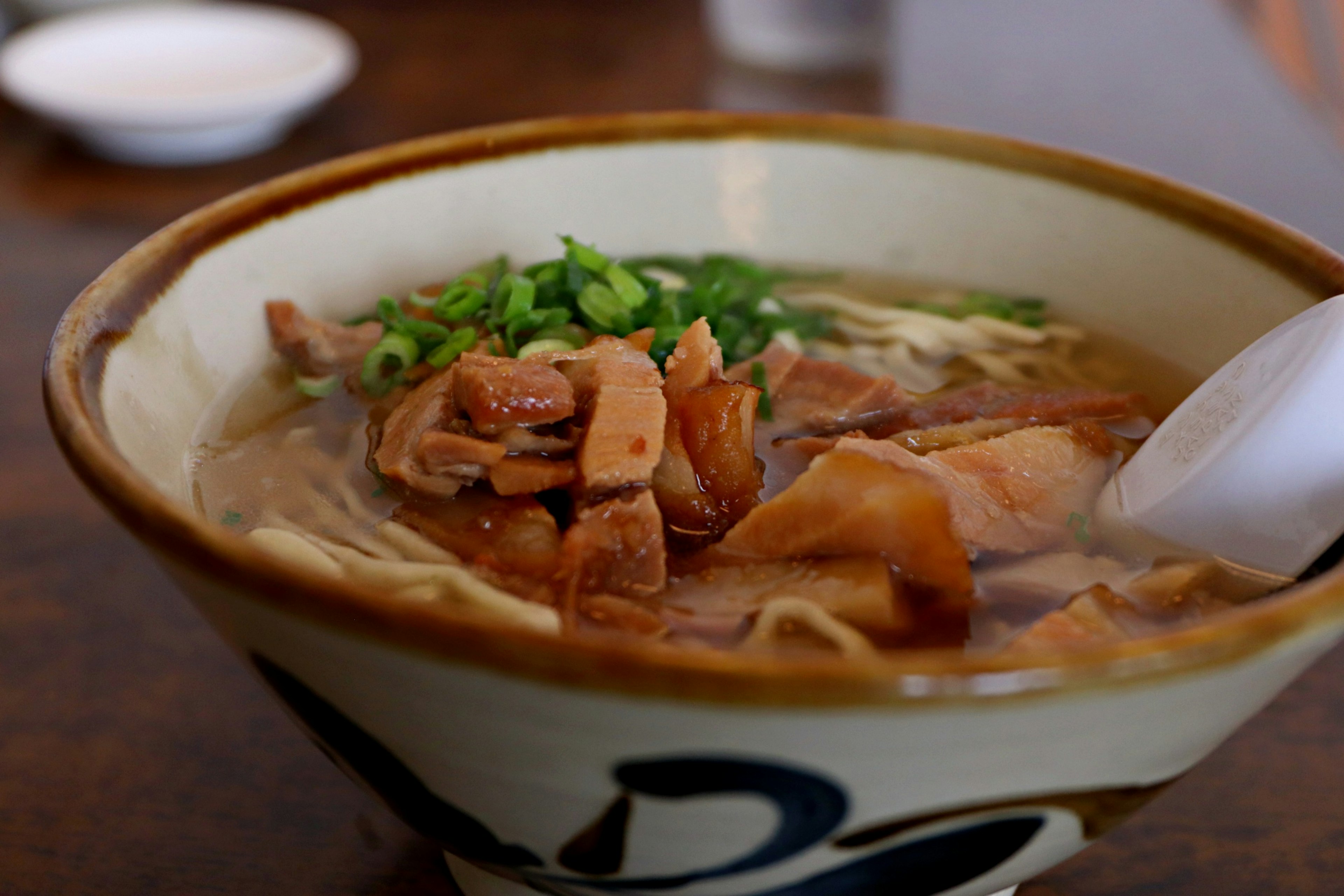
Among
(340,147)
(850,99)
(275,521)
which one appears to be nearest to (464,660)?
(275,521)

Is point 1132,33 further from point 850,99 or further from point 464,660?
point 464,660

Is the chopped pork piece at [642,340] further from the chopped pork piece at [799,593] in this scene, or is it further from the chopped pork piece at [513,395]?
the chopped pork piece at [799,593]

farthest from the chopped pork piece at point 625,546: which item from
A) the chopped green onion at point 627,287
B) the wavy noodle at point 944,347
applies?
the wavy noodle at point 944,347

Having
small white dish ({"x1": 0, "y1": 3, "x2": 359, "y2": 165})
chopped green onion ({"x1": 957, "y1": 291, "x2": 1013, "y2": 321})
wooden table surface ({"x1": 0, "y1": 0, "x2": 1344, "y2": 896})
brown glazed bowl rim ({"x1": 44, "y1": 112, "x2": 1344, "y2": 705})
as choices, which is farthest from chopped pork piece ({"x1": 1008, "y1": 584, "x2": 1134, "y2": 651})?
small white dish ({"x1": 0, "y1": 3, "x2": 359, "y2": 165})

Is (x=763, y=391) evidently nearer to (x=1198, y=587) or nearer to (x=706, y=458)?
(x=706, y=458)

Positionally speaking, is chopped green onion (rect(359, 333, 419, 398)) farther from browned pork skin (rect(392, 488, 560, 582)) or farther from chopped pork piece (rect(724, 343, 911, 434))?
chopped pork piece (rect(724, 343, 911, 434))

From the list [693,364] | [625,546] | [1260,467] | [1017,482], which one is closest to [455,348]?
[693,364]
